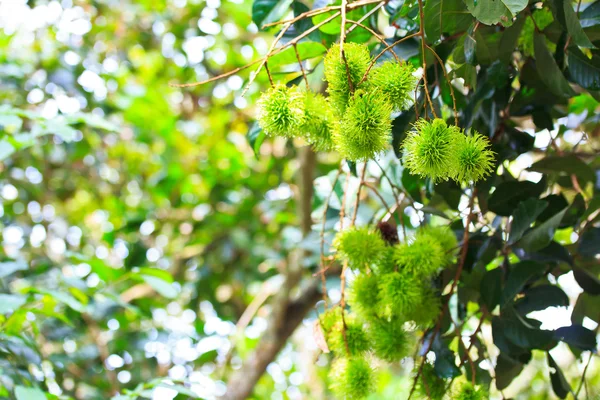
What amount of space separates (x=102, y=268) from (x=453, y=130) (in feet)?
5.57

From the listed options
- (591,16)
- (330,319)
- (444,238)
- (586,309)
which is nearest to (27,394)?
(330,319)

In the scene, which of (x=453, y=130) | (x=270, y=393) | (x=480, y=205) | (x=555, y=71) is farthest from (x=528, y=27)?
(x=270, y=393)

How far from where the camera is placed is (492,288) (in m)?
1.00

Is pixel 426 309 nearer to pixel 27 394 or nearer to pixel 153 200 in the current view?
pixel 27 394

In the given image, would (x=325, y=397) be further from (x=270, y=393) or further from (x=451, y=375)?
(x=451, y=375)

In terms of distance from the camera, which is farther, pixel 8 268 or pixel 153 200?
pixel 153 200

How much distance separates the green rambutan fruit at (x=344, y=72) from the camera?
75 centimetres

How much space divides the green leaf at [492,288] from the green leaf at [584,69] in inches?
12.3

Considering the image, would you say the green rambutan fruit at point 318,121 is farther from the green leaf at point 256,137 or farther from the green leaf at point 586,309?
the green leaf at point 586,309

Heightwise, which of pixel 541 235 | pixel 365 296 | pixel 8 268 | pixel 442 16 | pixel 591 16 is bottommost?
pixel 8 268

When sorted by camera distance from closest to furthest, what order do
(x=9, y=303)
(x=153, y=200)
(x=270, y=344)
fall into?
(x=9, y=303)
(x=270, y=344)
(x=153, y=200)

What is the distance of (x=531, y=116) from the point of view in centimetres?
112

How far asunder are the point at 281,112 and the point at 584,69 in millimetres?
485

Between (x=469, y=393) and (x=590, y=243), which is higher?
(x=590, y=243)
